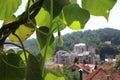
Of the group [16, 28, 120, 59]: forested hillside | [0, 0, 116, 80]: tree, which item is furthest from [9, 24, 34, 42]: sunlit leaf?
[16, 28, 120, 59]: forested hillside

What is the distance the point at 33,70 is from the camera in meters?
0.20

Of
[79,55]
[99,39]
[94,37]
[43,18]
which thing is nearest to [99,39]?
[99,39]

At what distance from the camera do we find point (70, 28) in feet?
0.90

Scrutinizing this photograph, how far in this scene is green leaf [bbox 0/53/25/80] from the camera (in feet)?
0.83

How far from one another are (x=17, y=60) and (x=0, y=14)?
0.14ft

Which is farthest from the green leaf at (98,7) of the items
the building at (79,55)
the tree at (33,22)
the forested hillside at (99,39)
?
the building at (79,55)

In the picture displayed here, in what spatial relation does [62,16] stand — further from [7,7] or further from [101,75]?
[101,75]

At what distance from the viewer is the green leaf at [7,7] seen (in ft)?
0.77

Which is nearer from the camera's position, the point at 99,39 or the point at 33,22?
the point at 33,22

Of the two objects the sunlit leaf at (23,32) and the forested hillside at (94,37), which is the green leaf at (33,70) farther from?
the forested hillside at (94,37)

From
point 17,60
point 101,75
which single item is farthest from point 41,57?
point 101,75

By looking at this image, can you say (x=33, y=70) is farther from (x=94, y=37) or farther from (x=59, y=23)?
(x=94, y=37)

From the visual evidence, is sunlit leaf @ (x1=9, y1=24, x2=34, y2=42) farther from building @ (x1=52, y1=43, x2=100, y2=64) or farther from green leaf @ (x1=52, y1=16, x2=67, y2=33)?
building @ (x1=52, y1=43, x2=100, y2=64)

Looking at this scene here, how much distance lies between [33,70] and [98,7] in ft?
0.31
